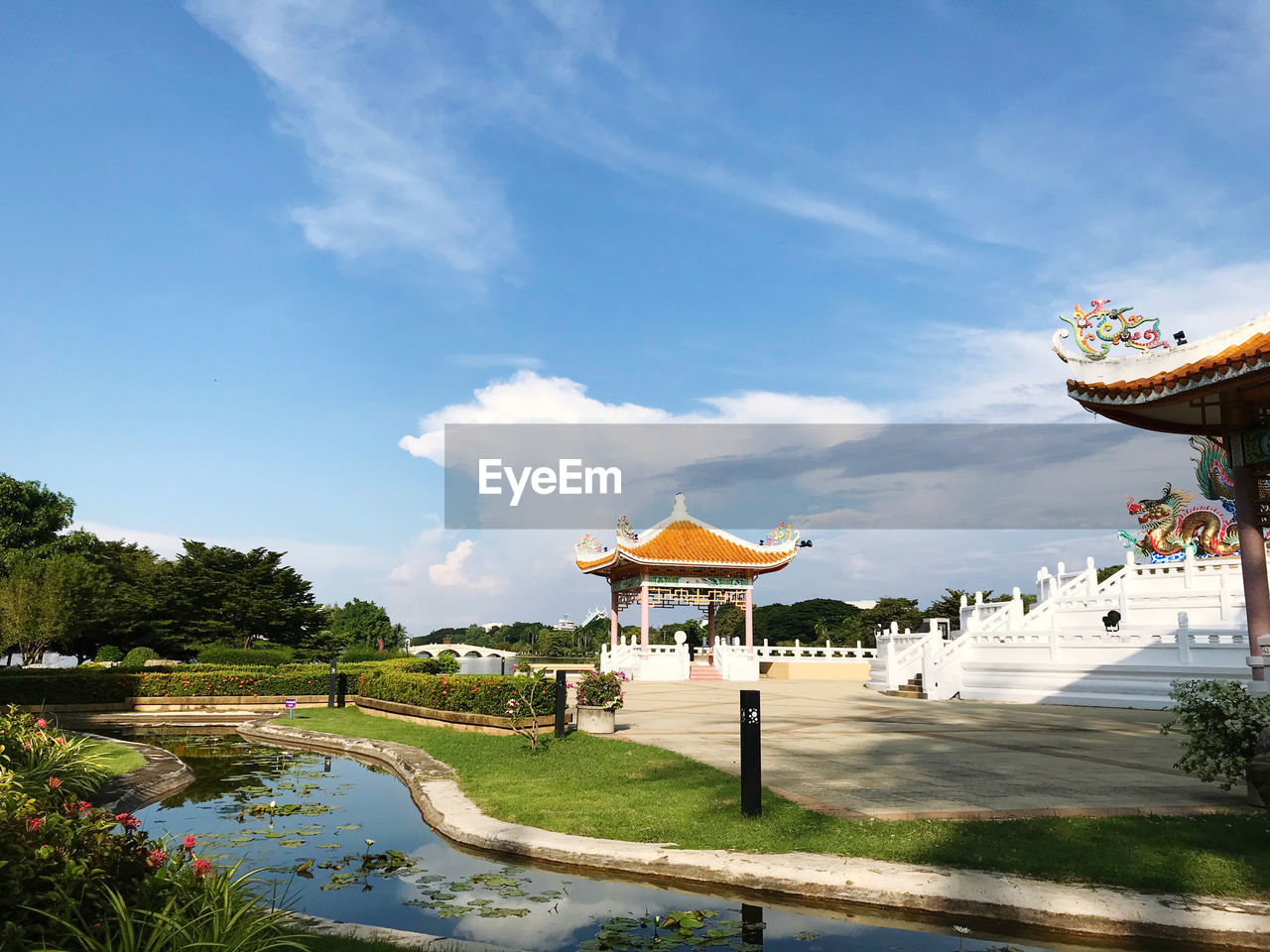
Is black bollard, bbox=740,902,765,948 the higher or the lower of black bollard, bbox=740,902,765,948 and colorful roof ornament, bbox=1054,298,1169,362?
the lower

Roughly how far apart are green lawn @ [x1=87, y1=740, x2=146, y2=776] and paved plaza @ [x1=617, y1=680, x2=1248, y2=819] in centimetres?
739

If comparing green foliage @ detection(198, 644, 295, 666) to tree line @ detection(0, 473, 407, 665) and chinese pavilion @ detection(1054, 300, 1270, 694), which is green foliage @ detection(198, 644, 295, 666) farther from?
chinese pavilion @ detection(1054, 300, 1270, 694)

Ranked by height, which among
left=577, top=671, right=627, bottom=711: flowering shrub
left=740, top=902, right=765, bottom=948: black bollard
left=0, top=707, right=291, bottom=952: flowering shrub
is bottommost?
left=740, top=902, right=765, bottom=948: black bollard

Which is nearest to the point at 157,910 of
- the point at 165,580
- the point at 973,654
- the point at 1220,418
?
the point at 1220,418

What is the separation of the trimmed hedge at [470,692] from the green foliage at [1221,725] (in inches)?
407

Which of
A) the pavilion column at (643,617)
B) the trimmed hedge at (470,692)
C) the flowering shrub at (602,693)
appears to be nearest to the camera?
the flowering shrub at (602,693)

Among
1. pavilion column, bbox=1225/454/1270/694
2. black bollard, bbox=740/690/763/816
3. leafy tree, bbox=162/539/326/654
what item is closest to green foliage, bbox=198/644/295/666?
leafy tree, bbox=162/539/326/654

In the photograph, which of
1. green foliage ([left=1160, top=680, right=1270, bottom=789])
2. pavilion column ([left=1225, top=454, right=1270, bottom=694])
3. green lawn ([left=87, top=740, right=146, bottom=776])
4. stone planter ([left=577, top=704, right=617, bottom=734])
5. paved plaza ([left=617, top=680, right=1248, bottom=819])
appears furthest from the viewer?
stone planter ([left=577, top=704, right=617, bottom=734])

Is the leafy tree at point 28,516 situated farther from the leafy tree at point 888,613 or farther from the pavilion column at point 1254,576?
the leafy tree at point 888,613

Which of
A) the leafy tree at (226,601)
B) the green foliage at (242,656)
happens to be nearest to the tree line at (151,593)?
the leafy tree at (226,601)

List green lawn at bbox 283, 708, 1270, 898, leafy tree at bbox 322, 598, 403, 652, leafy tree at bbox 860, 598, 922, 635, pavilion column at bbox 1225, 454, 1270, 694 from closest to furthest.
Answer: green lawn at bbox 283, 708, 1270, 898 → pavilion column at bbox 1225, 454, 1270, 694 → leafy tree at bbox 322, 598, 403, 652 → leafy tree at bbox 860, 598, 922, 635

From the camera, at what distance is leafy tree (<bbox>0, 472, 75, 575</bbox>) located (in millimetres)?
45906

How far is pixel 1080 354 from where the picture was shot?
16188mm

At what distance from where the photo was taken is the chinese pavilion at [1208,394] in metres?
12.7
